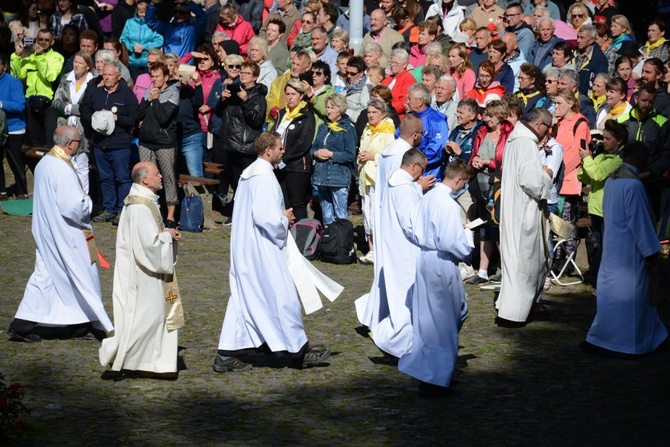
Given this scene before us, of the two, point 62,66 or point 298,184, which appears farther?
point 62,66

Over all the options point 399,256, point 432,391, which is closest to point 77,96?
point 399,256

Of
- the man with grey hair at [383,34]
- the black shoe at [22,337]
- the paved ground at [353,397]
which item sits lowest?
the paved ground at [353,397]

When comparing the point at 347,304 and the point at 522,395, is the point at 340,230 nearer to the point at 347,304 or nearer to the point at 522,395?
the point at 347,304

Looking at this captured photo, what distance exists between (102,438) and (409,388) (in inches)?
105

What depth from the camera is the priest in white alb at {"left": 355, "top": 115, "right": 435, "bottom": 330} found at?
36.9 feet

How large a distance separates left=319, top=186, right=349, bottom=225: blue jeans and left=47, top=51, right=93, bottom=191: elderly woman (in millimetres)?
3771

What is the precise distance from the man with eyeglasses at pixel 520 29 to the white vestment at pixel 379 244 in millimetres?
5753

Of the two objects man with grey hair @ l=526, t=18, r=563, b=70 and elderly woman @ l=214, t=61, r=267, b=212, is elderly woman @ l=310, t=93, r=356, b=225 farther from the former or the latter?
man with grey hair @ l=526, t=18, r=563, b=70

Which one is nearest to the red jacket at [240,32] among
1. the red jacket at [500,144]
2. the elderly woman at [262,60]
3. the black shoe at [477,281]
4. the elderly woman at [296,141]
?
the elderly woman at [262,60]

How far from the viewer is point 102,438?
820 cm

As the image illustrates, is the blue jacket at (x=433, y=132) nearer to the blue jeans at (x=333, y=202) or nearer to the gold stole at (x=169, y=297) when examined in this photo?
the blue jeans at (x=333, y=202)

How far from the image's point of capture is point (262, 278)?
32.7 ft

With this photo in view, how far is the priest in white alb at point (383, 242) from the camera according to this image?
36.9 feet

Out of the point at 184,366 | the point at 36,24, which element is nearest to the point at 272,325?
the point at 184,366
